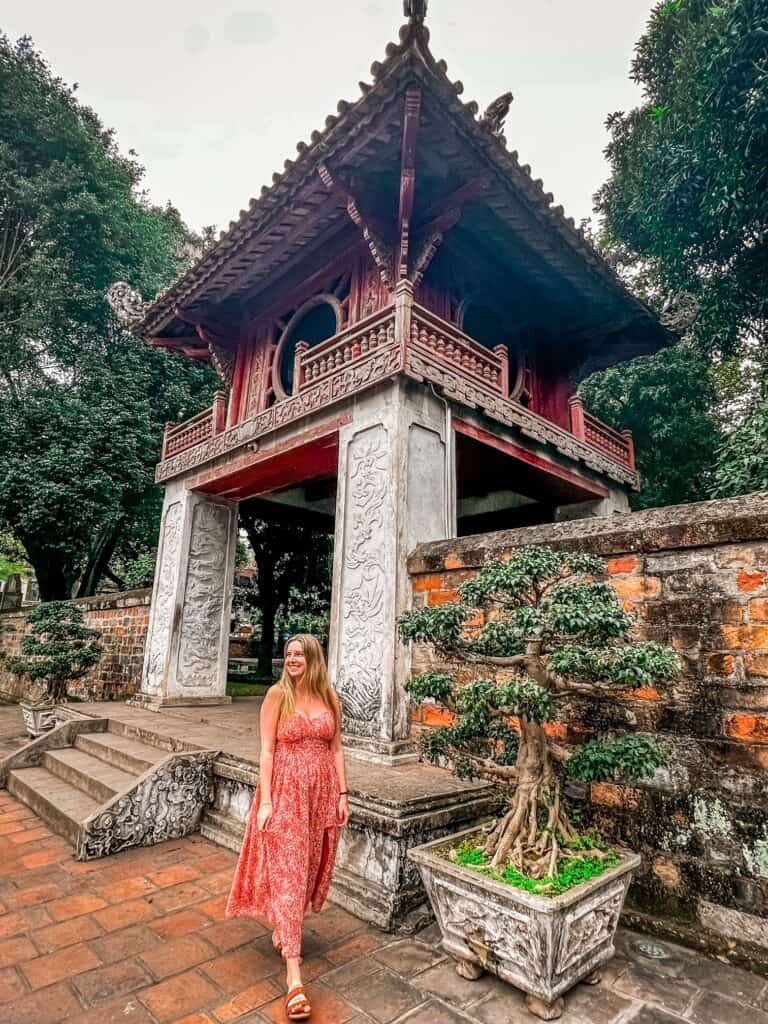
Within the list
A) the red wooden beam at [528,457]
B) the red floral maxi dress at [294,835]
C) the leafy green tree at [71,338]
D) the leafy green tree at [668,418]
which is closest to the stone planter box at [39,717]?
the red floral maxi dress at [294,835]

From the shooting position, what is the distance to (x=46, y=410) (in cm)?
1202

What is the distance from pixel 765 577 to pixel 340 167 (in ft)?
17.1

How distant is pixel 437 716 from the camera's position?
420cm

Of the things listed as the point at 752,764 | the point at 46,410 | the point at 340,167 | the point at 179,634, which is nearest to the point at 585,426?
the point at 340,167

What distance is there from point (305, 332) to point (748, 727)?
7612 mm

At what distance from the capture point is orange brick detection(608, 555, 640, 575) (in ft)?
10.6

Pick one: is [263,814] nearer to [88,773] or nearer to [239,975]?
[239,975]

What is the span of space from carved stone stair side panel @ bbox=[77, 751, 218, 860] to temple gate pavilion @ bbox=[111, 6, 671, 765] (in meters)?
1.20

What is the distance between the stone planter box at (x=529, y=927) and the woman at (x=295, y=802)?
0.48 metres

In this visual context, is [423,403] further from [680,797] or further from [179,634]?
[179,634]

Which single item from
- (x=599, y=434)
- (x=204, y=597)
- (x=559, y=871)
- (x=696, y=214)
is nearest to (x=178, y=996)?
(x=559, y=871)

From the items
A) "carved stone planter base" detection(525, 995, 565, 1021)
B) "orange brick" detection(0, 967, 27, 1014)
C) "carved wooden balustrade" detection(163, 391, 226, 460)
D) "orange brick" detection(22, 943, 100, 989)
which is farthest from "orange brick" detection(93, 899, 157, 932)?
"carved wooden balustrade" detection(163, 391, 226, 460)

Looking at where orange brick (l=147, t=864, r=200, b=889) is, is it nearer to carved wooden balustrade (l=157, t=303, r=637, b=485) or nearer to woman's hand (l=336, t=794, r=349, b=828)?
woman's hand (l=336, t=794, r=349, b=828)

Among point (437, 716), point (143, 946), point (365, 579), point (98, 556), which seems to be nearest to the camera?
point (143, 946)
